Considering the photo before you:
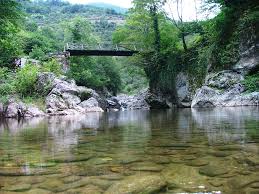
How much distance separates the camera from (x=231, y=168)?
4.26 meters

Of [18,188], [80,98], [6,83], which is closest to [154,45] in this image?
[80,98]

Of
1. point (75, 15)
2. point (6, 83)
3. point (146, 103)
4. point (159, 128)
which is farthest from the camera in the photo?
point (75, 15)

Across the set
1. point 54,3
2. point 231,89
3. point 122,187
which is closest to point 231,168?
point 122,187

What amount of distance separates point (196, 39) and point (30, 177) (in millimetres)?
31419

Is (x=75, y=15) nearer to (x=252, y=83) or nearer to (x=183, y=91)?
(x=183, y=91)

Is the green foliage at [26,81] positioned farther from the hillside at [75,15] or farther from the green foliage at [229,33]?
the hillside at [75,15]

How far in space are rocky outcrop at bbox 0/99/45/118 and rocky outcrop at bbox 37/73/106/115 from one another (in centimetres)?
129

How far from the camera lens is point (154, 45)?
36.2m

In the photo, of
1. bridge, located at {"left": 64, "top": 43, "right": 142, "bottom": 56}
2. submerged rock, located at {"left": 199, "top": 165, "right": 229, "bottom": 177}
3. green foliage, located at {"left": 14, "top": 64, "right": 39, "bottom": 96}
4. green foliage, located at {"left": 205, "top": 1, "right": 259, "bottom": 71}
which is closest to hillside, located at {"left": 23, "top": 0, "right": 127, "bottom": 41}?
bridge, located at {"left": 64, "top": 43, "right": 142, "bottom": 56}

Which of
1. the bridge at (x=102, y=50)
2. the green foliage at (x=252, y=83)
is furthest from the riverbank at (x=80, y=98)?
the bridge at (x=102, y=50)

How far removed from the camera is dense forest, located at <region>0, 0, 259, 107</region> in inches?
950

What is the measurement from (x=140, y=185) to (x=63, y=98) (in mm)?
23125

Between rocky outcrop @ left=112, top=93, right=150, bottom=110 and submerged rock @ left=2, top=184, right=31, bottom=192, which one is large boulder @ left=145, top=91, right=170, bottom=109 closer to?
rocky outcrop @ left=112, top=93, right=150, bottom=110

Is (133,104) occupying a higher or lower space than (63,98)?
lower
